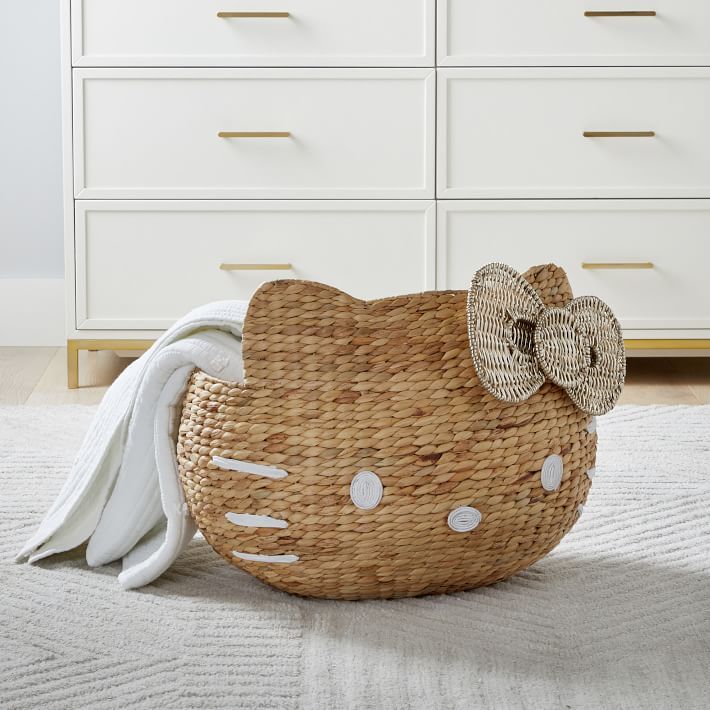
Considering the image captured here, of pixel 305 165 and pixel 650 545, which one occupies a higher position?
pixel 305 165

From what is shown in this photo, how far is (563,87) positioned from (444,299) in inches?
46.8

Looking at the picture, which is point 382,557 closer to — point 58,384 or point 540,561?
point 540,561

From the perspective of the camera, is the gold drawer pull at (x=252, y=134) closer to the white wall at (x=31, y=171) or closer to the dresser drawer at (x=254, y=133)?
the dresser drawer at (x=254, y=133)

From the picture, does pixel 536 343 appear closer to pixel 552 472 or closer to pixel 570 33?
pixel 552 472

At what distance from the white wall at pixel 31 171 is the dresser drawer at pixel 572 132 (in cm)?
99

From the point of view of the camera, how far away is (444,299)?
3.30ft

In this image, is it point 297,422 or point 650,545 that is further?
point 650,545

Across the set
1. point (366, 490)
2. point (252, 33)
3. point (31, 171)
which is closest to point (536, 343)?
point (366, 490)

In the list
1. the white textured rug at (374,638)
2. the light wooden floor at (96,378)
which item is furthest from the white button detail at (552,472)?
the light wooden floor at (96,378)

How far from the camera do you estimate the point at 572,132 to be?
207 centimetres

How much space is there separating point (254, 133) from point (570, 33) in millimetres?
632

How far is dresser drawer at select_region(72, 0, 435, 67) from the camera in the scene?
203cm

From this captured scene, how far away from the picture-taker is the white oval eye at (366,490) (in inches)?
38.1

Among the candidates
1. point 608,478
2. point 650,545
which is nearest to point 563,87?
point 608,478
